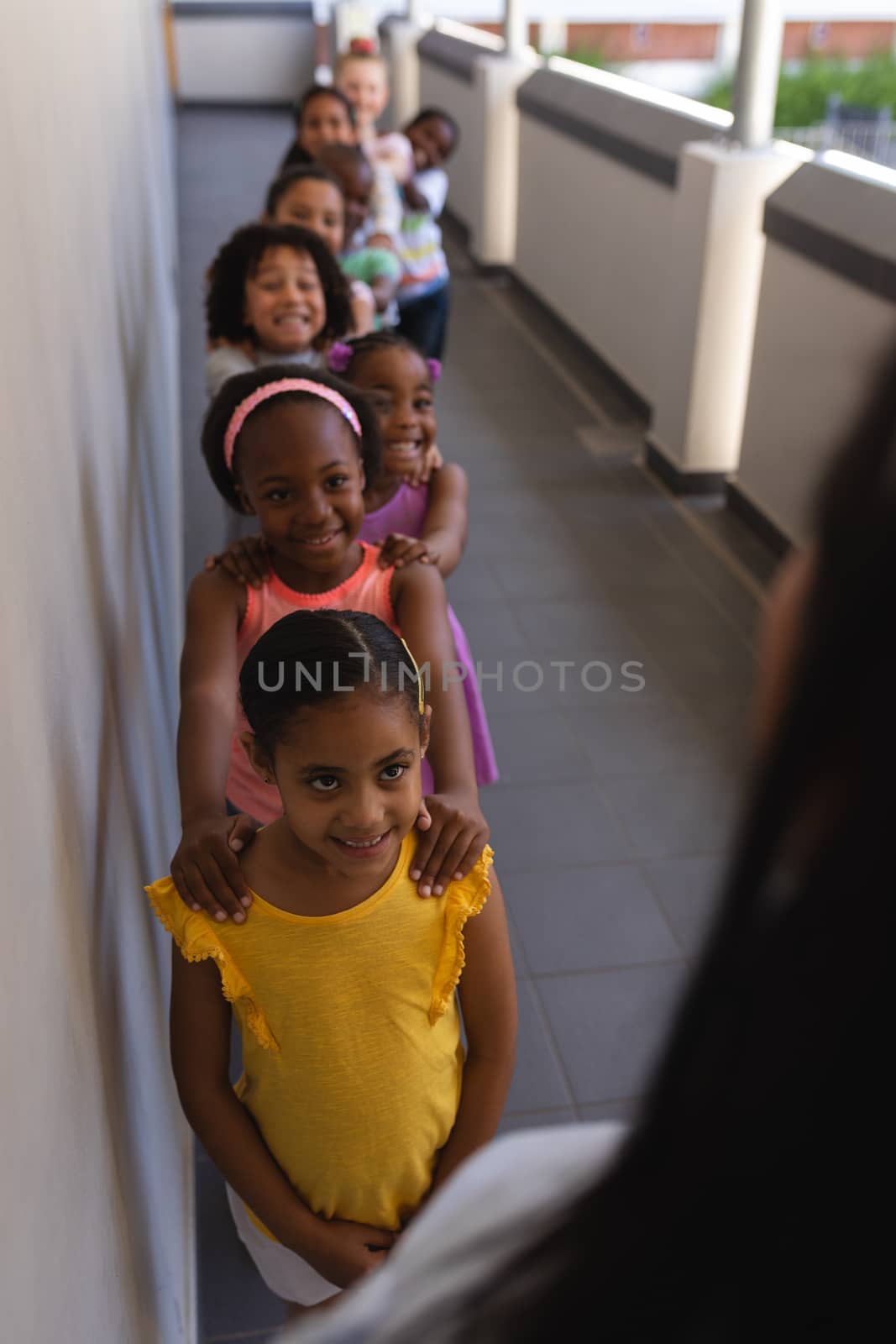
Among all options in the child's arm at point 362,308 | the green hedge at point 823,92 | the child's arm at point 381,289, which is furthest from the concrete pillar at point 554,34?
the child's arm at point 362,308

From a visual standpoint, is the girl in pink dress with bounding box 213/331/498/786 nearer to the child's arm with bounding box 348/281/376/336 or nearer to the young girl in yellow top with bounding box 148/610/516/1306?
the child's arm with bounding box 348/281/376/336

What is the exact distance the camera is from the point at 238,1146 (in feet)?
4.30

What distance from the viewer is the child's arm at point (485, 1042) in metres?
1.31

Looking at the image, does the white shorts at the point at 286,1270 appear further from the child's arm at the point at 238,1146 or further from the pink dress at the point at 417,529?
the pink dress at the point at 417,529

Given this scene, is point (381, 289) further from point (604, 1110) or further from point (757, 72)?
point (604, 1110)

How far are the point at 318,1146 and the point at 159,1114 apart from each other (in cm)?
38

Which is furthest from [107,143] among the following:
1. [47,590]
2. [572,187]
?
[572,187]

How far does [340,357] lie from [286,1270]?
5.31ft

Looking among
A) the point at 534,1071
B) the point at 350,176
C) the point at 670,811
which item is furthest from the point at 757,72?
the point at 534,1071

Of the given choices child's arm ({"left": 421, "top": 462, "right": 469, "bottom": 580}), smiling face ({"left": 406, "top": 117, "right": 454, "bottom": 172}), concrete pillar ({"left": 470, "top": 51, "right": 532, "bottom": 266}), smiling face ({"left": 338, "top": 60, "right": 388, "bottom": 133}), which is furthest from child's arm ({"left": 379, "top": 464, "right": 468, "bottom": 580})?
concrete pillar ({"left": 470, "top": 51, "right": 532, "bottom": 266})

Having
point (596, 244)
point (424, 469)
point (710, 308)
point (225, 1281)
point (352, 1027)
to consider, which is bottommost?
point (225, 1281)

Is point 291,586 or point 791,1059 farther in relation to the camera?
point 291,586

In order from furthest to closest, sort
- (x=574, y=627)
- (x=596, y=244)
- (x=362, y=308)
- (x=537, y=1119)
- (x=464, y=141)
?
(x=464, y=141), (x=596, y=244), (x=574, y=627), (x=362, y=308), (x=537, y=1119)

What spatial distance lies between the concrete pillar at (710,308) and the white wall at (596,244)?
498 mm
